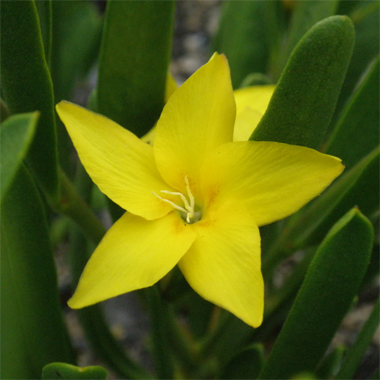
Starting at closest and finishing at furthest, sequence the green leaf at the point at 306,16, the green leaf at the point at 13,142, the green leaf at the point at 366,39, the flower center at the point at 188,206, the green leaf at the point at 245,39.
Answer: the green leaf at the point at 13,142, the flower center at the point at 188,206, the green leaf at the point at 306,16, the green leaf at the point at 366,39, the green leaf at the point at 245,39

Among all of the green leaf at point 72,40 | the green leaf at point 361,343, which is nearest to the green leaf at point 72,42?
the green leaf at point 72,40

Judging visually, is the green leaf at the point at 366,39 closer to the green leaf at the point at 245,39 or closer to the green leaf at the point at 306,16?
the green leaf at the point at 306,16

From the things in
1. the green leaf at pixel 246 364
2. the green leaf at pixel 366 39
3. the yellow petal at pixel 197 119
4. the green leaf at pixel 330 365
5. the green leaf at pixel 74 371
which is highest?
the green leaf at pixel 366 39

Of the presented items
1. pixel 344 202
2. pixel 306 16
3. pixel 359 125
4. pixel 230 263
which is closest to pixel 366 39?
pixel 306 16

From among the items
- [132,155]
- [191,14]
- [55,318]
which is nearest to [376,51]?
[132,155]

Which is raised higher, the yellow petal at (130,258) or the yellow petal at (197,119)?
the yellow petal at (197,119)

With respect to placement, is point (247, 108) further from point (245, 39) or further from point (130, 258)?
point (245, 39)

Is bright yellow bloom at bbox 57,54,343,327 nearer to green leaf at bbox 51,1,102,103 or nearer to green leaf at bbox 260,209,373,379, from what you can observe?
green leaf at bbox 260,209,373,379

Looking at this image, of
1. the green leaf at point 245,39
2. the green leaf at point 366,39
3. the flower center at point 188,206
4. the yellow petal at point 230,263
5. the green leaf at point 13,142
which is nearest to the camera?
the green leaf at point 13,142
